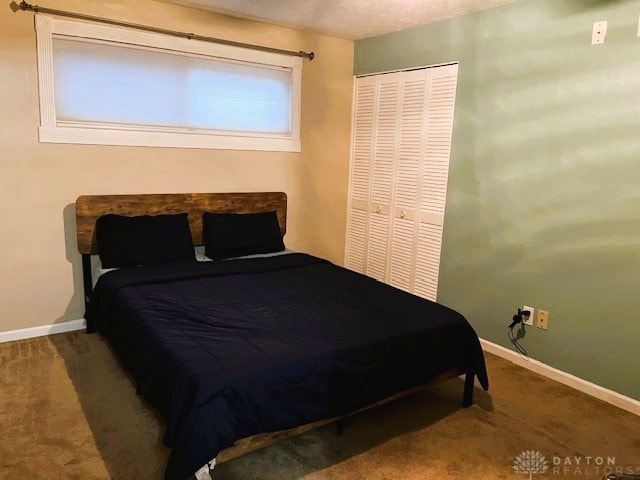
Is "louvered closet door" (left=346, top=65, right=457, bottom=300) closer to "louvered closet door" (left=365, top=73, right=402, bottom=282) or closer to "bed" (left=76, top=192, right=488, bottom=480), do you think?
"louvered closet door" (left=365, top=73, right=402, bottom=282)

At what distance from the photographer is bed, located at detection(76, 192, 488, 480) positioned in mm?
1770

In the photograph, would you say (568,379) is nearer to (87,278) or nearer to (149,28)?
(87,278)

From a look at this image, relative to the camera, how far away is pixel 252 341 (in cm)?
206

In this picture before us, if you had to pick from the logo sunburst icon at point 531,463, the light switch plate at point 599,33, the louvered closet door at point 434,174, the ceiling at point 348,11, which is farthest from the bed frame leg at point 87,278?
the light switch plate at point 599,33

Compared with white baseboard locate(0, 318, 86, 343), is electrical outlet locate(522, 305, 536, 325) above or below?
above

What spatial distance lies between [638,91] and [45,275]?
3.65 metres

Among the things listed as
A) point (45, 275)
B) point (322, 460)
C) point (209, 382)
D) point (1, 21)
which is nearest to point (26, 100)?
point (1, 21)

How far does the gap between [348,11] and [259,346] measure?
8.01 feet

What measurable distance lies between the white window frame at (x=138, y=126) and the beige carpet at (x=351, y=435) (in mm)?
1447

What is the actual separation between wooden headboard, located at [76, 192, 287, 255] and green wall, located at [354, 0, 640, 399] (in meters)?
1.44

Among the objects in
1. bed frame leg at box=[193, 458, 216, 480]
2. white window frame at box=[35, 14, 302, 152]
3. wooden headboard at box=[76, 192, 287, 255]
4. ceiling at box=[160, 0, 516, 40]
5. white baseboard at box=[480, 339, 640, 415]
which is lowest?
white baseboard at box=[480, 339, 640, 415]

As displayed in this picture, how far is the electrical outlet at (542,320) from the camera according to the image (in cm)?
295

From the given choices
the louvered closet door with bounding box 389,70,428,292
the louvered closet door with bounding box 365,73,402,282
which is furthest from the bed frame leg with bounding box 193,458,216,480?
the louvered closet door with bounding box 365,73,402,282

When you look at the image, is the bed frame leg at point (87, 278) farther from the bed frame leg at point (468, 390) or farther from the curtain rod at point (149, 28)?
the bed frame leg at point (468, 390)
